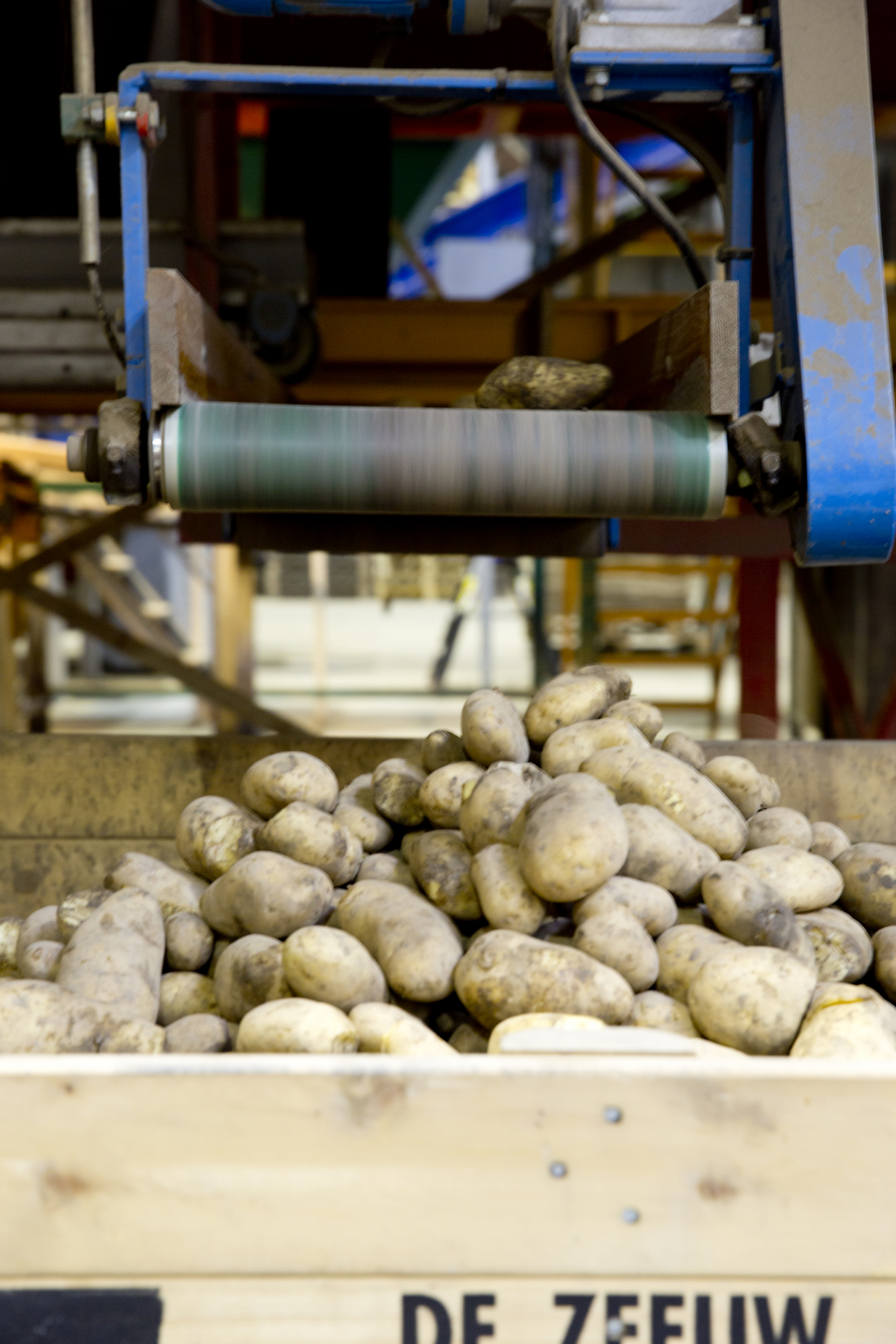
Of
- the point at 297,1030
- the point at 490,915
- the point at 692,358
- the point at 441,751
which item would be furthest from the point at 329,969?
the point at 692,358

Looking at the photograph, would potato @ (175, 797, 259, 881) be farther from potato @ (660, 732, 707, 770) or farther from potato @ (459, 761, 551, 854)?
potato @ (660, 732, 707, 770)

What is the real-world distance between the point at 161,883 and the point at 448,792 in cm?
50

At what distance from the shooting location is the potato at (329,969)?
1403mm

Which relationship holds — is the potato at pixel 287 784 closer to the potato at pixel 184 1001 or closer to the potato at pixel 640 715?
the potato at pixel 184 1001

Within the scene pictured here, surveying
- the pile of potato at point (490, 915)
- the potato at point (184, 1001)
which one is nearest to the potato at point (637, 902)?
the pile of potato at point (490, 915)

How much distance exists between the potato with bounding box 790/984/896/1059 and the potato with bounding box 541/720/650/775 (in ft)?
1.71

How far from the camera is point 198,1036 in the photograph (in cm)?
143

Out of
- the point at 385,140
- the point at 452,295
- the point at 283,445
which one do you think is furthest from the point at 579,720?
the point at 452,295

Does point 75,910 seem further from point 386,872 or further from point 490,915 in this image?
point 490,915

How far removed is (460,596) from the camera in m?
7.09

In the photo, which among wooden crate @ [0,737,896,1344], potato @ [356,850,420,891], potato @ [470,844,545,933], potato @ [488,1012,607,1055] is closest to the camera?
wooden crate @ [0,737,896,1344]

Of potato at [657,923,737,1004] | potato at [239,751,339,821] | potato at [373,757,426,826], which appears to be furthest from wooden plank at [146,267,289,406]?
potato at [657,923,737,1004]

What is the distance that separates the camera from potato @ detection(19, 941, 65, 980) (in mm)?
1598

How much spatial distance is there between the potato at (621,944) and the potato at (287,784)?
546mm
